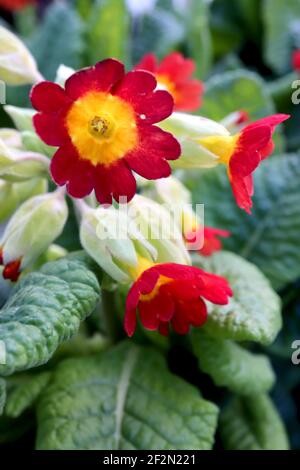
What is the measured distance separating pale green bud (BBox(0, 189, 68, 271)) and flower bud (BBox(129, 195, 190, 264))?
10cm

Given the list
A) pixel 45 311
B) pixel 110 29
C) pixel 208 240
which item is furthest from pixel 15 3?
pixel 45 311

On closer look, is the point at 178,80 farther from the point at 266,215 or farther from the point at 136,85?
the point at 136,85

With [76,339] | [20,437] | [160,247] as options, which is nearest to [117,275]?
[160,247]

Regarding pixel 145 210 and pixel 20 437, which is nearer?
pixel 145 210

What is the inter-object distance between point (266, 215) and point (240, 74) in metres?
0.28

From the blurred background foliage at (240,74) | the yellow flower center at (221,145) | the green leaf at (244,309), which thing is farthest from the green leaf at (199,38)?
the yellow flower center at (221,145)

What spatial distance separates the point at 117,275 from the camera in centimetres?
89

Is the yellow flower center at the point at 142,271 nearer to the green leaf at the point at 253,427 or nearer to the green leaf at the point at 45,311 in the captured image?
the green leaf at the point at 45,311

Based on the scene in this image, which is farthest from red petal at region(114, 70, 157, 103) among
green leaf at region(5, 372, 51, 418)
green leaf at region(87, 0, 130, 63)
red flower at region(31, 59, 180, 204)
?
green leaf at region(87, 0, 130, 63)

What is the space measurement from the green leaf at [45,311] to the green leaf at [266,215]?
0.48 m
